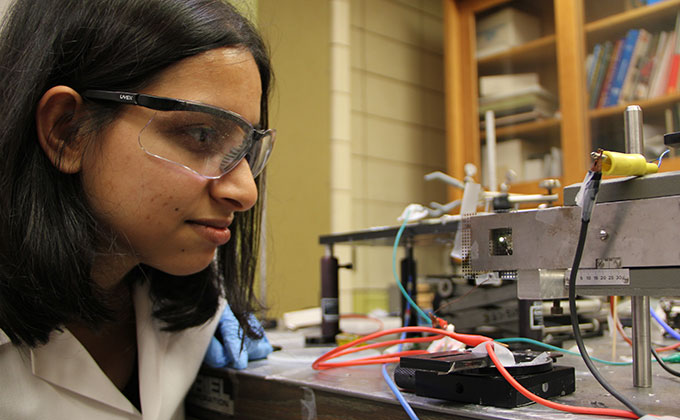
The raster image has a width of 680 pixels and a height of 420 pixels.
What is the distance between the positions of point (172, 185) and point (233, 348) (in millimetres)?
360

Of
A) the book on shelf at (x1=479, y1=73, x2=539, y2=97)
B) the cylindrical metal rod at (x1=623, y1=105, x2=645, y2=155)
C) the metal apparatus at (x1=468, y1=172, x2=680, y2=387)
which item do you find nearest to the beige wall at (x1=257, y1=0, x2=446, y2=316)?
the book on shelf at (x1=479, y1=73, x2=539, y2=97)

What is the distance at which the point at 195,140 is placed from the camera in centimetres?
73

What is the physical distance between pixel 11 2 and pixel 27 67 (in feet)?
0.63

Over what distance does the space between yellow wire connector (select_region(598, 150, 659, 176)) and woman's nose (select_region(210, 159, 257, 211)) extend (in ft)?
1.50

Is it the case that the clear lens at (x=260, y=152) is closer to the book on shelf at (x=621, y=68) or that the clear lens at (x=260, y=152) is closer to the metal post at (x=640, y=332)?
the metal post at (x=640, y=332)

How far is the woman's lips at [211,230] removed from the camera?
75cm

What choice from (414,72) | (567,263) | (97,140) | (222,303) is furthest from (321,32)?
(567,263)

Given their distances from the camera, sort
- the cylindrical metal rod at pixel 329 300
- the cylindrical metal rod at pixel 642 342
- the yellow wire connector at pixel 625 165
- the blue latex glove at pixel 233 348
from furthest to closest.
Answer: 1. the cylindrical metal rod at pixel 329 300
2. the blue latex glove at pixel 233 348
3. the cylindrical metal rod at pixel 642 342
4. the yellow wire connector at pixel 625 165

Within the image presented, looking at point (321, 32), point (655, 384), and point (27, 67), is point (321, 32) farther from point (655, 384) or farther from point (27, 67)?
point (655, 384)

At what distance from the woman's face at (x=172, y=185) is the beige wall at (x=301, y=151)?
45.0 inches

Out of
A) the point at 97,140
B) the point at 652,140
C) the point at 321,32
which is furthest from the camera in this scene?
the point at 321,32

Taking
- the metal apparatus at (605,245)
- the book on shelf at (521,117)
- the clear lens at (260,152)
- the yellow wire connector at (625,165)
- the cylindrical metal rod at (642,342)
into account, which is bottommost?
the cylindrical metal rod at (642,342)

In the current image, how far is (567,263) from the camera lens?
58 centimetres

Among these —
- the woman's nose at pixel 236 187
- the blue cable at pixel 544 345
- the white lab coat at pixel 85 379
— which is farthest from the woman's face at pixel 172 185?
the blue cable at pixel 544 345
